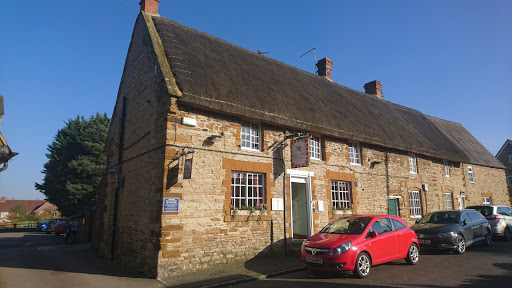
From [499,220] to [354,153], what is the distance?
7.30 m

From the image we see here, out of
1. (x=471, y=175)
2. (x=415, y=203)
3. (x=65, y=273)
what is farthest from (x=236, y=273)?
(x=471, y=175)

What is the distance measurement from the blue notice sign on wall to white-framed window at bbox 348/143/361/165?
28.0 ft

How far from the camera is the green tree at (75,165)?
2598cm

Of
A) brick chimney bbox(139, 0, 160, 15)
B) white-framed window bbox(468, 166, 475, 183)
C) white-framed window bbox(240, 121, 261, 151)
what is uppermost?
brick chimney bbox(139, 0, 160, 15)

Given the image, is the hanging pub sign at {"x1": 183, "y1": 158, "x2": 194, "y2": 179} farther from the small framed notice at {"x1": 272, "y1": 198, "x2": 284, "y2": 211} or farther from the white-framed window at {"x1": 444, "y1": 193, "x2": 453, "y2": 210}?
the white-framed window at {"x1": 444, "y1": 193, "x2": 453, "y2": 210}

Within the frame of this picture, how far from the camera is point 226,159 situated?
9.32 meters

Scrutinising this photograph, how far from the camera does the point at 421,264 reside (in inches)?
327

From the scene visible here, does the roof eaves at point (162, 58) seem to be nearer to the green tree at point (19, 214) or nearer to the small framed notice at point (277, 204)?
the small framed notice at point (277, 204)

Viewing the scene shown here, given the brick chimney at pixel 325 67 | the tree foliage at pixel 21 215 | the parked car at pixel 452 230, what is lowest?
the tree foliage at pixel 21 215

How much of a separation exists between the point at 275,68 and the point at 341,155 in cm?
562

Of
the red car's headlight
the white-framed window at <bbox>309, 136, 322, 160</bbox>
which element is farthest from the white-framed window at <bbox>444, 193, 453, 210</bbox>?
the red car's headlight

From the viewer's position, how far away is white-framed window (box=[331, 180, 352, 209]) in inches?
493

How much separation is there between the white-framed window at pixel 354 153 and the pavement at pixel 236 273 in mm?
5963

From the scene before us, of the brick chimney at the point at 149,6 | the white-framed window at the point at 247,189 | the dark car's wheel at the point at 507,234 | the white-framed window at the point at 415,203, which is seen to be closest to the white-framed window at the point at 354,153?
the white-framed window at the point at 415,203
